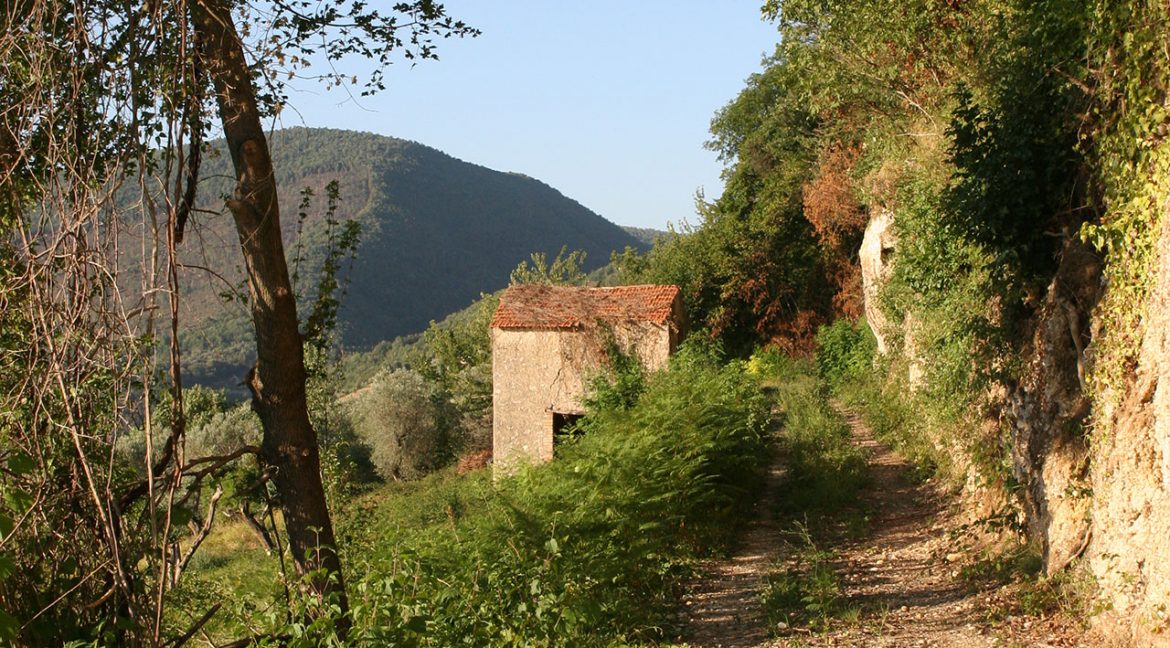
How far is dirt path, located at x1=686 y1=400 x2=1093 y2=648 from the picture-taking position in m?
6.61

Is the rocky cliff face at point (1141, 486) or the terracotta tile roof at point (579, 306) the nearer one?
the rocky cliff face at point (1141, 486)

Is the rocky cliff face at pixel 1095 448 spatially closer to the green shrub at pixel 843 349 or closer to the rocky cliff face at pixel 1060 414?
the rocky cliff face at pixel 1060 414

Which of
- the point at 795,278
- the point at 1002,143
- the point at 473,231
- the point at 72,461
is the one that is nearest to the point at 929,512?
the point at 1002,143

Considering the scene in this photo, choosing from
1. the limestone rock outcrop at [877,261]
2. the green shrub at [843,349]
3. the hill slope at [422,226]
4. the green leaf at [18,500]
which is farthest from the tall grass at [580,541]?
the hill slope at [422,226]

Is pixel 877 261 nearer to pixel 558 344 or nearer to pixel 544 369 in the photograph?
pixel 558 344

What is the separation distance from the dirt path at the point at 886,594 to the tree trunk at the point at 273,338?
3102 mm

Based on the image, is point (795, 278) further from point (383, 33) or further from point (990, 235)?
point (383, 33)

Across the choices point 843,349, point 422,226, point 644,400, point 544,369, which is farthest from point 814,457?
point 422,226

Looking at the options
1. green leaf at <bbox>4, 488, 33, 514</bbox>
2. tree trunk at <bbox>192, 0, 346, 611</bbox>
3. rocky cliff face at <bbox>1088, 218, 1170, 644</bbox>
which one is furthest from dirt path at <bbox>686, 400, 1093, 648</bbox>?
green leaf at <bbox>4, 488, 33, 514</bbox>

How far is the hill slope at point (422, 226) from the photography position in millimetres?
82375

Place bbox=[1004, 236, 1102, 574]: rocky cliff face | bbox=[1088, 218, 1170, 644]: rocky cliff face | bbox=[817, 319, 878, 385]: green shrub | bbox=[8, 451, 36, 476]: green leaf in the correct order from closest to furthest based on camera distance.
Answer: bbox=[8, 451, 36, 476]: green leaf < bbox=[1088, 218, 1170, 644]: rocky cliff face < bbox=[1004, 236, 1102, 574]: rocky cliff face < bbox=[817, 319, 878, 385]: green shrub

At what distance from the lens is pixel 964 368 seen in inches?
360

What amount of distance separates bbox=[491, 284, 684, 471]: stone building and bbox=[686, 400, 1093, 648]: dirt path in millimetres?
9852

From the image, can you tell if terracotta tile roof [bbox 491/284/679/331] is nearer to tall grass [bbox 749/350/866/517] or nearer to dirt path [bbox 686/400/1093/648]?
tall grass [bbox 749/350/866/517]
